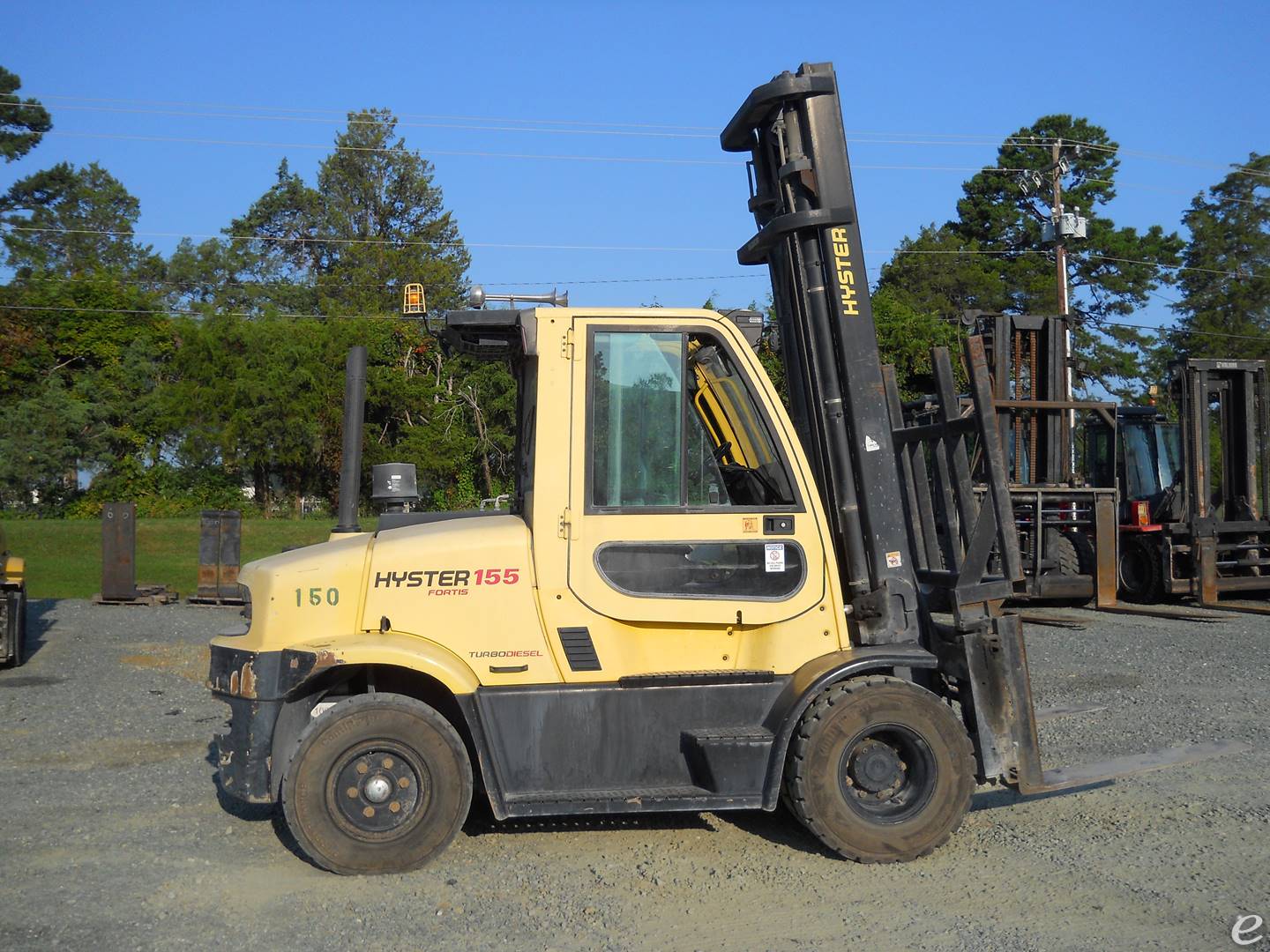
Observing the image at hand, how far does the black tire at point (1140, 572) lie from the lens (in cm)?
1883

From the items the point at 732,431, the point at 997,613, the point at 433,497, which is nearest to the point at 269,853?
the point at 732,431

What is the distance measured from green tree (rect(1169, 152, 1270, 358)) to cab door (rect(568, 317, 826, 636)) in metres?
53.1

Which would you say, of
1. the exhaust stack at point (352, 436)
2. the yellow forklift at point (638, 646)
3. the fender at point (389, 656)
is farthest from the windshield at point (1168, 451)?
the fender at point (389, 656)

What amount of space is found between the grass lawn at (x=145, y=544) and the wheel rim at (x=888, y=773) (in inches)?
828

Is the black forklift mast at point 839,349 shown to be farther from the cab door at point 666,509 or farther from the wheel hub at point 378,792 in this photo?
the wheel hub at point 378,792

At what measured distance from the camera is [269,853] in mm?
6004

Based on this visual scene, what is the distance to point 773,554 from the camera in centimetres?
578

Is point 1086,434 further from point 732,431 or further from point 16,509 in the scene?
point 16,509

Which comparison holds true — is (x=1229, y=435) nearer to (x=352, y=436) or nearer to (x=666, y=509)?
(x=666, y=509)

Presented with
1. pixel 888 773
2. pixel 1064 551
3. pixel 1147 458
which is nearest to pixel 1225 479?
pixel 1147 458

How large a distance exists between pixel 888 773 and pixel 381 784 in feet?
7.85

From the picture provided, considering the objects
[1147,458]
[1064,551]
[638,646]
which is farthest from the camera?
[1147,458]

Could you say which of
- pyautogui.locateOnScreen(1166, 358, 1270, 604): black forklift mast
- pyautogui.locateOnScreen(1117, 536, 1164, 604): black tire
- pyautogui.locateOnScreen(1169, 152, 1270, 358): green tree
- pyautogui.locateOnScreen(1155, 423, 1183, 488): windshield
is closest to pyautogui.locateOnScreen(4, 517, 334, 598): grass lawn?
pyautogui.locateOnScreen(1117, 536, 1164, 604): black tire

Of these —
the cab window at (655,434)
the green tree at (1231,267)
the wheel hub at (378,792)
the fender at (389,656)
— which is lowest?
the wheel hub at (378,792)
